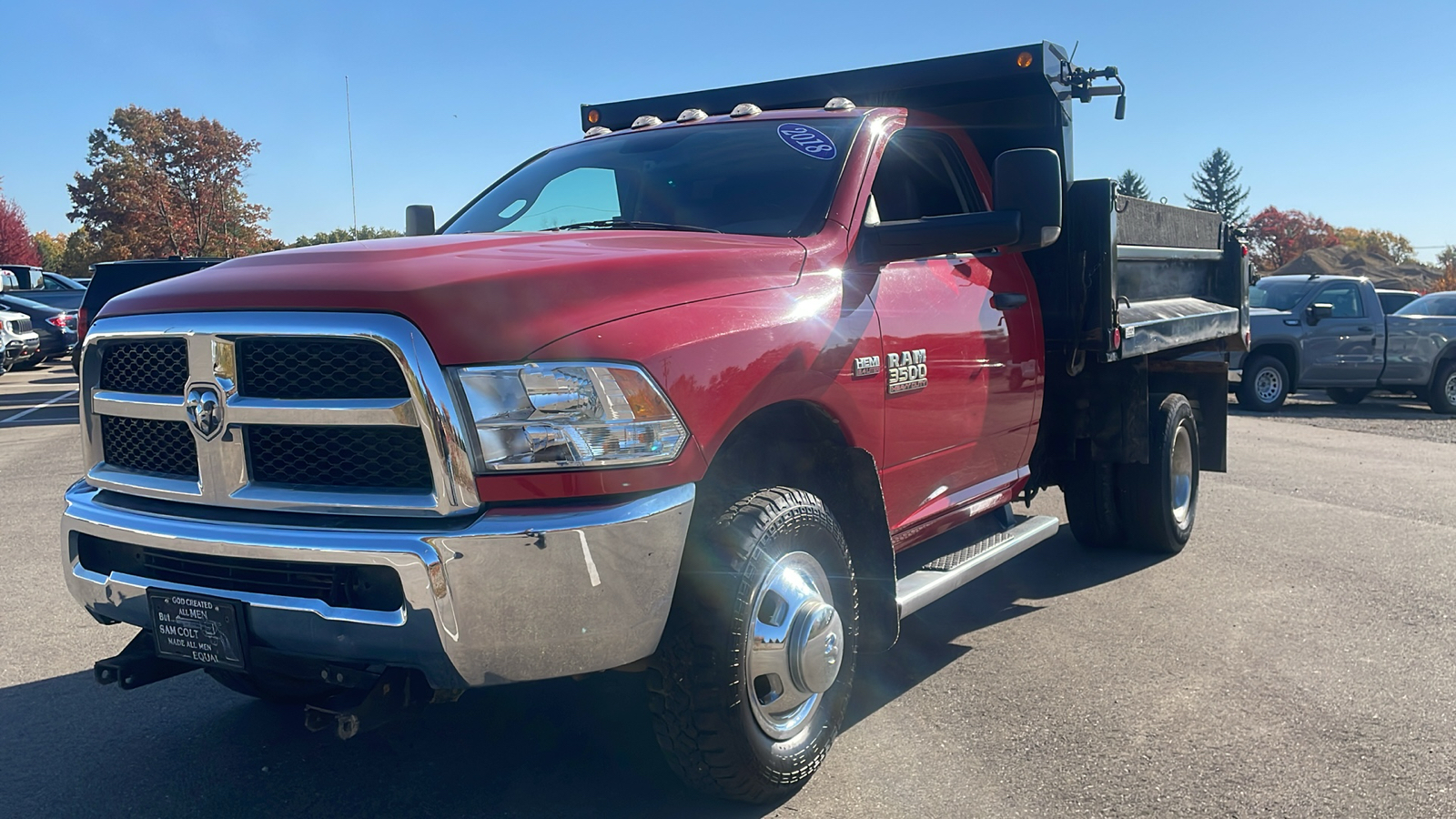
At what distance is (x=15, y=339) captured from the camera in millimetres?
18500

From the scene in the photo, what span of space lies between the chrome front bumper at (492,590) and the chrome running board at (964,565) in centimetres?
126

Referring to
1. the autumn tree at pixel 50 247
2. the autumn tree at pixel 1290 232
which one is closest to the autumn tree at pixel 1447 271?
the autumn tree at pixel 1290 232

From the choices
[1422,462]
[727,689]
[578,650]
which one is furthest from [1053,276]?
[1422,462]

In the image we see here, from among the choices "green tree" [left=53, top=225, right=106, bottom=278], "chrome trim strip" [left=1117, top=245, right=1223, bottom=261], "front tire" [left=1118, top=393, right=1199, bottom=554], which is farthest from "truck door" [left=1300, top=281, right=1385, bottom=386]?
"green tree" [left=53, top=225, right=106, bottom=278]

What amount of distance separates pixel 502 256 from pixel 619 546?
2.67 ft

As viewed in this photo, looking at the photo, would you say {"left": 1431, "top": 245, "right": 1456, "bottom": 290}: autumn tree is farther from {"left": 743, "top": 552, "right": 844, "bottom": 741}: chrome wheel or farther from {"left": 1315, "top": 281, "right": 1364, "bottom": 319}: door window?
{"left": 743, "top": 552, "right": 844, "bottom": 741}: chrome wheel

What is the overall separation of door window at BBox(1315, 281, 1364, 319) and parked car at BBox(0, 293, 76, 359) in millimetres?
20987

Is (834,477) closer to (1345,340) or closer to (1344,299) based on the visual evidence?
(1345,340)

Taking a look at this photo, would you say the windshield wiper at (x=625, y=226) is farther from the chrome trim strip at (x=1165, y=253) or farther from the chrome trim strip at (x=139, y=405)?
the chrome trim strip at (x=1165, y=253)

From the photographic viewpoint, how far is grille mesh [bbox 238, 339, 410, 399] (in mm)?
2564

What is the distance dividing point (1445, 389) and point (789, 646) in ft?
53.0

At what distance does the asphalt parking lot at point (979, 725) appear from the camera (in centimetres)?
324

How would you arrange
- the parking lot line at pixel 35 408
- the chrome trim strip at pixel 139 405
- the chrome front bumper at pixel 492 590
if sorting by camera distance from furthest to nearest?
the parking lot line at pixel 35 408 → the chrome trim strip at pixel 139 405 → the chrome front bumper at pixel 492 590

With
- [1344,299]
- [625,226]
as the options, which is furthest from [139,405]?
[1344,299]
